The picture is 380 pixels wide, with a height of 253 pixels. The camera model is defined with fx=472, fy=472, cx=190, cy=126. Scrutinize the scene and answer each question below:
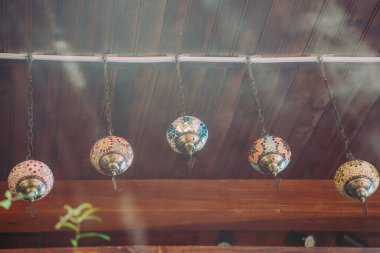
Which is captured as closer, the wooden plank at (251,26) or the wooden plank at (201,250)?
the wooden plank at (201,250)

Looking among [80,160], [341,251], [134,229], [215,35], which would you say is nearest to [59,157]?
[80,160]

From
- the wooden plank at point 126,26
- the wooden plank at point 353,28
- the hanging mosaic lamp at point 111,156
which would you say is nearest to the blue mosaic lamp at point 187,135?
the hanging mosaic lamp at point 111,156

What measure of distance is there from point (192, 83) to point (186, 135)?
692 mm

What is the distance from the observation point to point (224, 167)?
4707 mm

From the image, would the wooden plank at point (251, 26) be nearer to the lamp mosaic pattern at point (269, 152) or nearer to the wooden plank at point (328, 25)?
the wooden plank at point (328, 25)

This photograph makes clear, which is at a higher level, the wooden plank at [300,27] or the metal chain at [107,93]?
the wooden plank at [300,27]

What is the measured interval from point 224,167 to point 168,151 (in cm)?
62

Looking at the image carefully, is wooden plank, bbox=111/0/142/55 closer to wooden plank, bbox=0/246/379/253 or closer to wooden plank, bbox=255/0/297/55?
wooden plank, bbox=255/0/297/55

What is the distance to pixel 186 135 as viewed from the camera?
3445 mm

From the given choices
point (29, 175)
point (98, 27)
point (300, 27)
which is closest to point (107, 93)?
point (98, 27)

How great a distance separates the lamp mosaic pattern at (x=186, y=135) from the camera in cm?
345

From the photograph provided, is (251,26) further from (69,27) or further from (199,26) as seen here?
(69,27)

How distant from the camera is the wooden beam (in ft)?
13.6

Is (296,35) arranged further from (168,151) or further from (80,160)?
(80,160)
